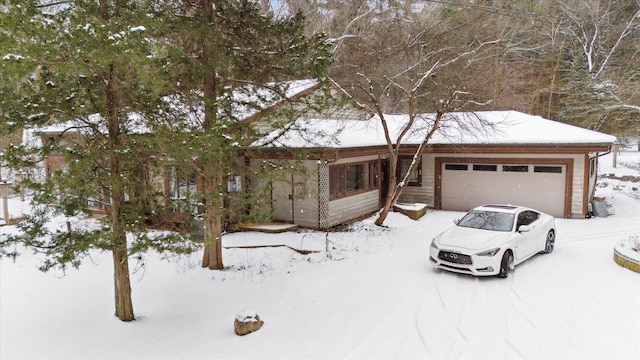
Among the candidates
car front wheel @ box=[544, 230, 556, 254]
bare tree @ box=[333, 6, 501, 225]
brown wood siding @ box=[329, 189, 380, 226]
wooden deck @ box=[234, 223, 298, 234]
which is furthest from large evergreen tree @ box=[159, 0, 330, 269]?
bare tree @ box=[333, 6, 501, 225]

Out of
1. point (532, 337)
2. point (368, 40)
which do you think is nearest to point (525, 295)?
point (532, 337)

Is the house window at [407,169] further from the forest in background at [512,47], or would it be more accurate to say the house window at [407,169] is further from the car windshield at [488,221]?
the car windshield at [488,221]

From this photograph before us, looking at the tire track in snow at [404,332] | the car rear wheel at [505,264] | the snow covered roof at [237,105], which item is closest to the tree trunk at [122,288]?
the snow covered roof at [237,105]

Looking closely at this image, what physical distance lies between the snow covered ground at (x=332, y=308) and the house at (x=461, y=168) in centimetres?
314

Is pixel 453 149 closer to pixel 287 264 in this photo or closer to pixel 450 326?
pixel 287 264

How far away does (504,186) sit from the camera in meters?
16.3

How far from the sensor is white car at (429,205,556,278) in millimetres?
8727

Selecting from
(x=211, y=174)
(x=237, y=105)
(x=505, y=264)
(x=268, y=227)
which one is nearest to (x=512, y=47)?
(x=268, y=227)

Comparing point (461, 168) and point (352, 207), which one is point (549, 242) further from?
point (352, 207)

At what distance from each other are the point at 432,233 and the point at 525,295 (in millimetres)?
5447

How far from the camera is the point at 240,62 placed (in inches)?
345

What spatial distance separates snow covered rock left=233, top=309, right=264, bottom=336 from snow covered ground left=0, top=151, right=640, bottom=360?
116 millimetres

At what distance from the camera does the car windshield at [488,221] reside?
9680 mm

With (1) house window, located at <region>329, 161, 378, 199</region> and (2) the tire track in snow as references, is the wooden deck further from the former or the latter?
(2) the tire track in snow
